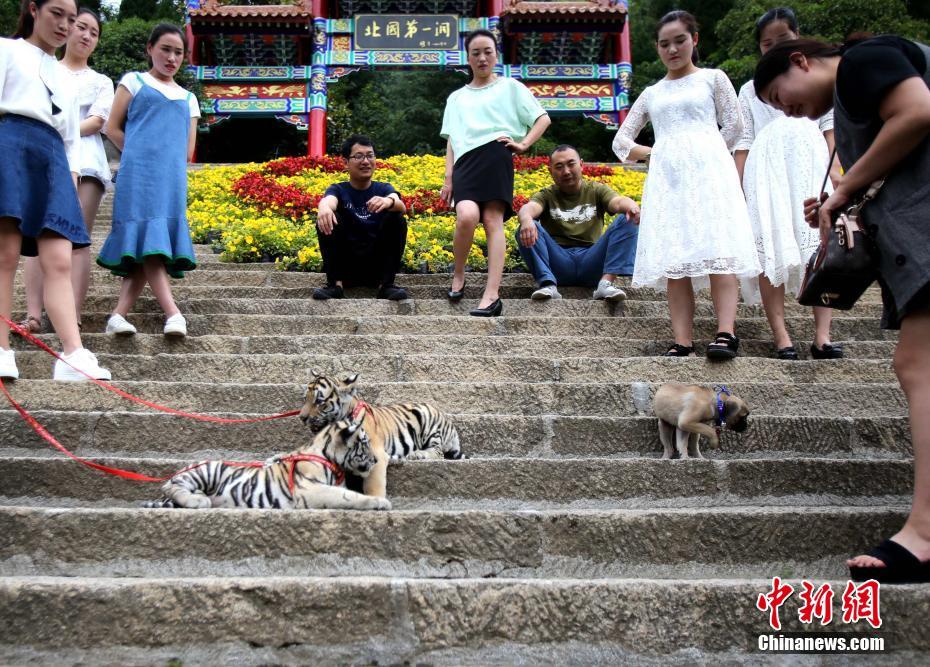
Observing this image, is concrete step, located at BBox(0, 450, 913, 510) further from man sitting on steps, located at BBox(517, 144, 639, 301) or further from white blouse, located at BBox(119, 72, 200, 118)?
white blouse, located at BBox(119, 72, 200, 118)

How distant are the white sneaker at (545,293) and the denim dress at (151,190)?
2432mm

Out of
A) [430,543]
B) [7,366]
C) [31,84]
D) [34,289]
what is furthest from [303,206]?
[430,543]

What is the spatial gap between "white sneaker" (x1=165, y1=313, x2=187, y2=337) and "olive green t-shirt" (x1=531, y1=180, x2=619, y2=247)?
9.48 ft

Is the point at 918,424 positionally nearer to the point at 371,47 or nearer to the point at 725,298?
the point at 725,298

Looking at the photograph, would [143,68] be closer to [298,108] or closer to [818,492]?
[298,108]

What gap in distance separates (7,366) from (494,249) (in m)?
3.08

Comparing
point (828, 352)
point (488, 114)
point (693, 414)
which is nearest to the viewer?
point (693, 414)

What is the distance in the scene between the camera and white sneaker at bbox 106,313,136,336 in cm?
484

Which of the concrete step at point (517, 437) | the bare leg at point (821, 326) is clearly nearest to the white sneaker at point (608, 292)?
the bare leg at point (821, 326)

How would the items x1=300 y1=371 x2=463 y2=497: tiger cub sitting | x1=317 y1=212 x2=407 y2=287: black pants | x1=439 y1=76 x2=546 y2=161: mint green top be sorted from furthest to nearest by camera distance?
x1=317 y1=212 x2=407 y2=287: black pants, x1=439 y1=76 x2=546 y2=161: mint green top, x1=300 y1=371 x2=463 y2=497: tiger cub sitting

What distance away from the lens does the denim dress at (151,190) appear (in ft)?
16.5

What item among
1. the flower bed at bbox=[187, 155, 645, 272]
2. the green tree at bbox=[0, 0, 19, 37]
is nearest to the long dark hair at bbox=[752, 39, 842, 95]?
the flower bed at bbox=[187, 155, 645, 272]

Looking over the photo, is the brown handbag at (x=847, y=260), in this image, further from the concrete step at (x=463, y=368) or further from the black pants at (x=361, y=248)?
the black pants at (x=361, y=248)

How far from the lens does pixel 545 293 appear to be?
5.95m
